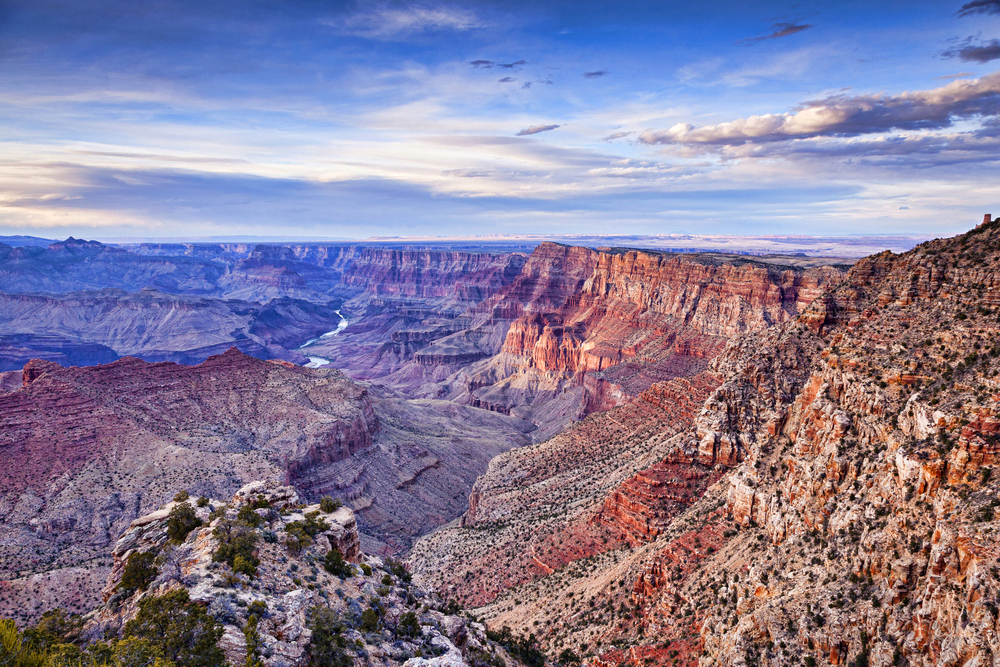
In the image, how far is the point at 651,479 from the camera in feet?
166

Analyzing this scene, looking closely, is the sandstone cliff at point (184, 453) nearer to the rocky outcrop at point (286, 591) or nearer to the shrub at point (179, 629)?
the rocky outcrop at point (286, 591)

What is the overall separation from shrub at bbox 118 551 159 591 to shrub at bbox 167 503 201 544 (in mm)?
→ 3625

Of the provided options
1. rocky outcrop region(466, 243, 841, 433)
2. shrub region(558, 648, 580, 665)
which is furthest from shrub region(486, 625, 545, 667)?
rocky outcrop region(466, 243, 841, 433)

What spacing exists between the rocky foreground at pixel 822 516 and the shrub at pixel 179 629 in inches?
865

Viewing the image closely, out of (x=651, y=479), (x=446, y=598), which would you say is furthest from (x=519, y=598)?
(x=651, y=479)

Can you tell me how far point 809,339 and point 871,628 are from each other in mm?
29900

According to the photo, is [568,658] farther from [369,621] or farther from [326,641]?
[326,641]

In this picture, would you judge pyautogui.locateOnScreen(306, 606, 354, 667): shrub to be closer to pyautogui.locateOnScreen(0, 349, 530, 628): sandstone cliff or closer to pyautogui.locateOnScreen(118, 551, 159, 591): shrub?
pyautogui.locateOnScreen(118, 551, 159, 591): shrub

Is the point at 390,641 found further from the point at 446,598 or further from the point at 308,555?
the point at 446,598

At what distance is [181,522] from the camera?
31.9 meters

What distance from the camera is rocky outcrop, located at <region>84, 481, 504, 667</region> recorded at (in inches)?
968

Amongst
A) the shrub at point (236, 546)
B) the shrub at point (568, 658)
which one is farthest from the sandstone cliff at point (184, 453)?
the shrub at point (568, 658)

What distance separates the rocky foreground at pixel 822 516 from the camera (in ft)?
74.3

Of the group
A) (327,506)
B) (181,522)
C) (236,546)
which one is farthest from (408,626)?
(181,522)
